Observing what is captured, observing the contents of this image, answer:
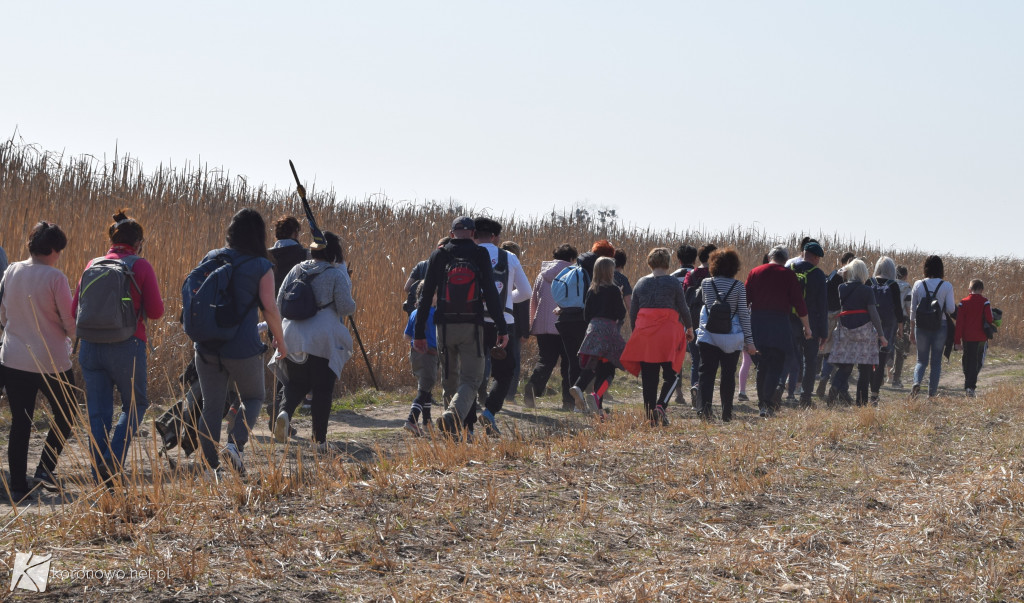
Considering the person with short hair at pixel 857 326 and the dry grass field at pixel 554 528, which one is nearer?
the dry grass field at pixel 554 528

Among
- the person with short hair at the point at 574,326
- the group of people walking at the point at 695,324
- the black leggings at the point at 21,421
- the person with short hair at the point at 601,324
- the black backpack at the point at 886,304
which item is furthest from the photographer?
the black backpack at the point at 886,304

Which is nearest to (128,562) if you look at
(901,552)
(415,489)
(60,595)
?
(60,595)

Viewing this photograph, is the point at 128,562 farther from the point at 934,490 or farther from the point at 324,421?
the point at 934,490

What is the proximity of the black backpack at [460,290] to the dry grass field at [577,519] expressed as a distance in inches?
40.1

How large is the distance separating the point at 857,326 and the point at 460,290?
6207 mm

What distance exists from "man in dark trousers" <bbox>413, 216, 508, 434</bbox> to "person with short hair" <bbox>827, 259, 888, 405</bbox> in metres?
5.82

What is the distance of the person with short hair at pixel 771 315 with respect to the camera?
10781 mm

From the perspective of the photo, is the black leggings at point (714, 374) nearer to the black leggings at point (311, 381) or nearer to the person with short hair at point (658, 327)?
the person with short hair at point (658, 327)

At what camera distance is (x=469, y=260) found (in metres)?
7.80

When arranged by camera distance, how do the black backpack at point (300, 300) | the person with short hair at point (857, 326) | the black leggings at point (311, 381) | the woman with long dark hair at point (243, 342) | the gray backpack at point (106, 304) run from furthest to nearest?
the person with short hair at point (857, 326) < the black leggings at point (311, 381) < the black backpack at point (300, 300) < the woman with long dark hair at point (243, 342) < the gray backpack at point (106, 304)

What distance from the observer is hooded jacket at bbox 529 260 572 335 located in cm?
1165

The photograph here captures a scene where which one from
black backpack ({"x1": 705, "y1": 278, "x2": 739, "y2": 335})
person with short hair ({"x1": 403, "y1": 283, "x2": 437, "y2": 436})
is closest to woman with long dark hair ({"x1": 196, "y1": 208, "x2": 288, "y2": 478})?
person with short hair ({"x1": 403, "y1": 283, "x2": 437, "y2": 436})

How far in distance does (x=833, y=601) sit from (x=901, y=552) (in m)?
0.95

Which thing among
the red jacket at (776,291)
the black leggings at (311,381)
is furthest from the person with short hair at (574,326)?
the black leggings at (311,381)
